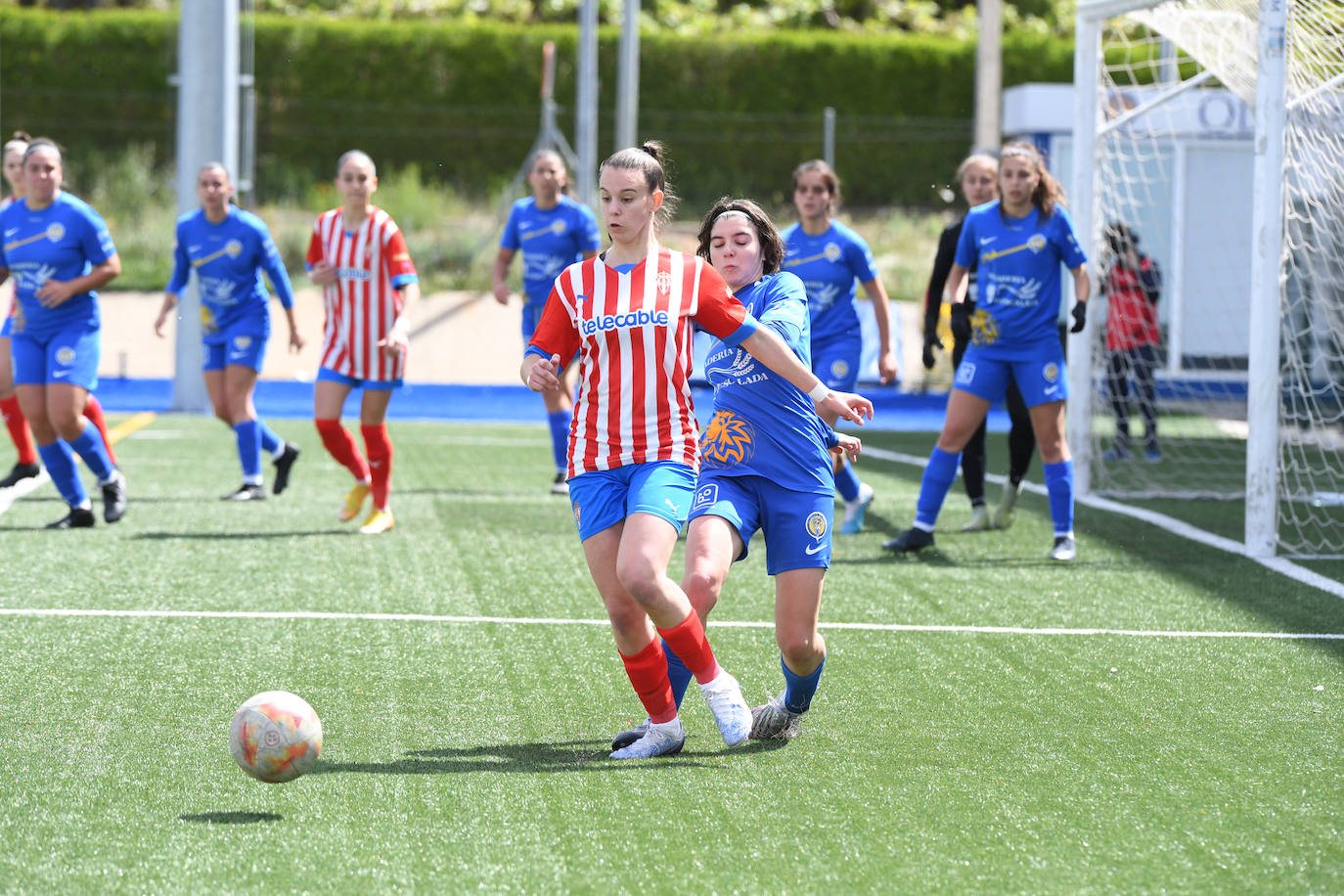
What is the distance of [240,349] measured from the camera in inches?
377

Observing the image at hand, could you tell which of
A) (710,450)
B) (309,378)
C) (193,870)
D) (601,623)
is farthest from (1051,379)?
(309,378)

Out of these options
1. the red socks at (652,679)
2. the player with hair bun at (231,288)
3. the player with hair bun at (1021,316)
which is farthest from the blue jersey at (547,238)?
the red socks at (652,679)

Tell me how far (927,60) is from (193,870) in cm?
2328

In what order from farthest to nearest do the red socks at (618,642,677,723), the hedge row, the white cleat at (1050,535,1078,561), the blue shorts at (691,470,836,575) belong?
the hedge row < the white cleat at (1050,535,1078,561) < the blue shorts at (691,470,836,575) < the red socks at (618,642,677,723)

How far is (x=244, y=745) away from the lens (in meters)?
3.99

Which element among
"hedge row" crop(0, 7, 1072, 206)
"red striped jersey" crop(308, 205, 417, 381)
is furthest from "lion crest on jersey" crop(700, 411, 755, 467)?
"hedge row" crop(0, 7, 1072, 206)

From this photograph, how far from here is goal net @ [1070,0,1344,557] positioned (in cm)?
802

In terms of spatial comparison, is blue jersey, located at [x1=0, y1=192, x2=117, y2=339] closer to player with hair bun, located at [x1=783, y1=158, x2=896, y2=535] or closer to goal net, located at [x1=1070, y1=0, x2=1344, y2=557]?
player with hair bun, located at [x1=783, y1=158, x2=896, y2=535]

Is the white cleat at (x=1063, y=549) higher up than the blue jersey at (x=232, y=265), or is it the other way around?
the blue jersey at (x=232, y=265)

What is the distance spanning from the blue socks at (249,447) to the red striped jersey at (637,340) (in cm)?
579

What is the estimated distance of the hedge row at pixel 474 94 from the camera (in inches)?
950

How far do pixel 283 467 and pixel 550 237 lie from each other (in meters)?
2.18

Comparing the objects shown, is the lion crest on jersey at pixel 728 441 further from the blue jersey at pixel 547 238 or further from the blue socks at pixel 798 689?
the blue jersey at pixel 547 238

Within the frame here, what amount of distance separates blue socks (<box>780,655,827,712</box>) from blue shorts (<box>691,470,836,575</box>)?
31 cm
